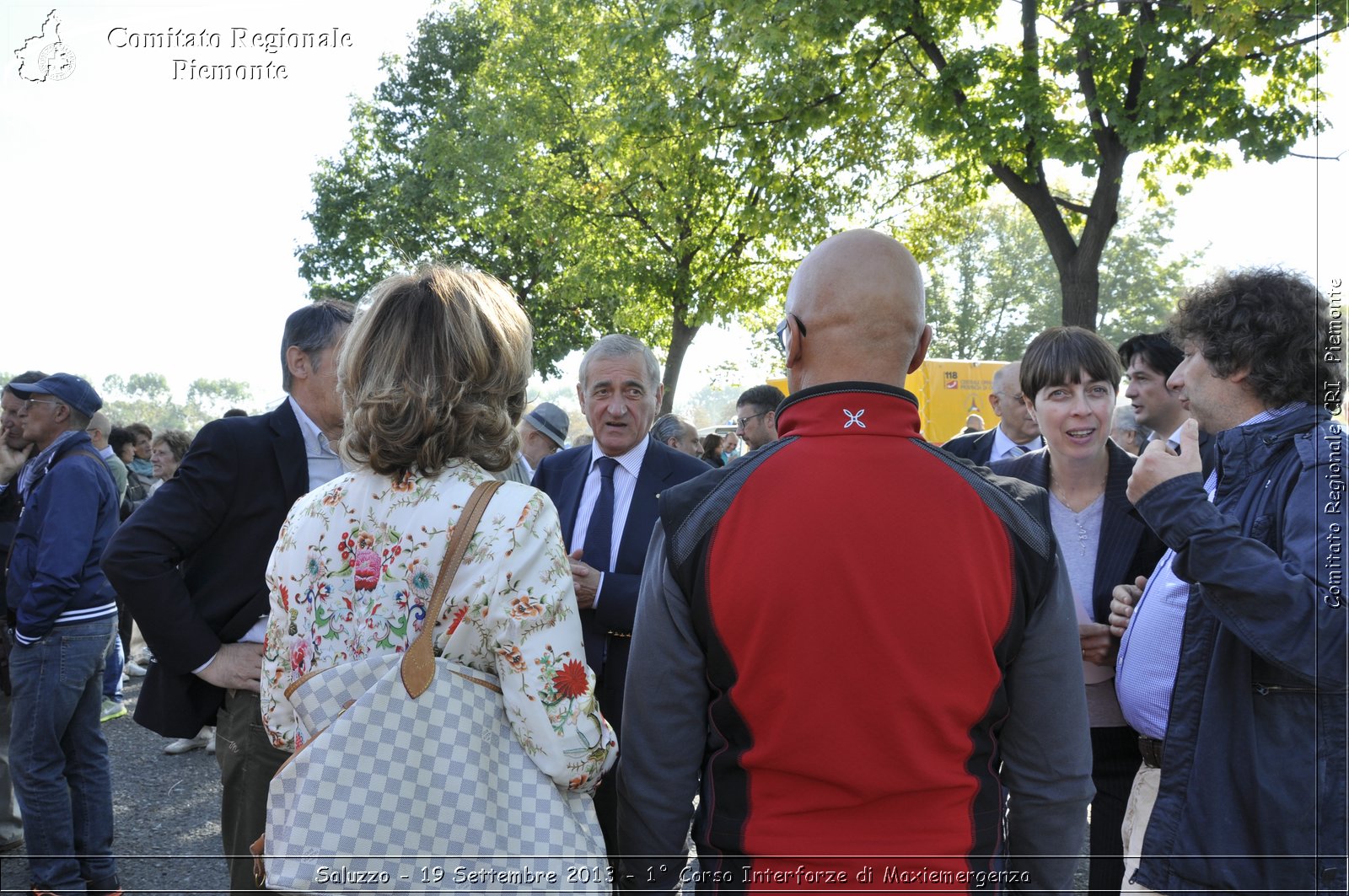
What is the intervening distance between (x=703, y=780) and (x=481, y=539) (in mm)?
692

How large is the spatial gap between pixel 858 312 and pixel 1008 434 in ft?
16.1

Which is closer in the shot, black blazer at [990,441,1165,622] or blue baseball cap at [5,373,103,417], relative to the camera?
black blazer at [990,441,1165,622]

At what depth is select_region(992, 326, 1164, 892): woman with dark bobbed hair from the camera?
308cm

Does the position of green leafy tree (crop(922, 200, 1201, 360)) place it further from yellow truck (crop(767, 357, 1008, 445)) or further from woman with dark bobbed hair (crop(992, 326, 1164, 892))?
woman with dark bobbed hair (crop(992, 326, 1164, 892))

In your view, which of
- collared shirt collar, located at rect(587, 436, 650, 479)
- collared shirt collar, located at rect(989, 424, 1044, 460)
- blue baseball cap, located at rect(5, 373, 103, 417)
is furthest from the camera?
collared shirt collar, located at rect(989, 424, 1044, 460)

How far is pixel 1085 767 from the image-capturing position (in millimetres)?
1989

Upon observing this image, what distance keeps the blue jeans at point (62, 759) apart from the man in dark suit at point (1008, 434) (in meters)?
4.94

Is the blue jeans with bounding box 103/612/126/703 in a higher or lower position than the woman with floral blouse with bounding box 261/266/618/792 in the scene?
lower

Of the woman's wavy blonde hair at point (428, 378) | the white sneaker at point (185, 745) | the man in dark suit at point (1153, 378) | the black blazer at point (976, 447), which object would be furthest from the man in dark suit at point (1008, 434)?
the white sneaker at point (185, 745)

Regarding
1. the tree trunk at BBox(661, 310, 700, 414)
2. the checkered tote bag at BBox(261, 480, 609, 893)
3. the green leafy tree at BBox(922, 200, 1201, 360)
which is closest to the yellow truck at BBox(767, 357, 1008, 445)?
the tree trunk at BBox(661, 310, 700, 414)

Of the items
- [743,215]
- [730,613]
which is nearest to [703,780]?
[730,613]

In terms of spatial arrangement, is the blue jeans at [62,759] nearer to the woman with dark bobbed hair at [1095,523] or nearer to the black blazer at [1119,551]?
the woman with dark bobbed hair at [1095,523]

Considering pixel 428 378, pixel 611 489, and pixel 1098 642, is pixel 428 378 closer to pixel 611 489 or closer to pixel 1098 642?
pixel 611 489

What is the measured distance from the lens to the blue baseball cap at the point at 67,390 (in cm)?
470
